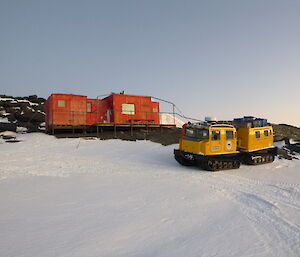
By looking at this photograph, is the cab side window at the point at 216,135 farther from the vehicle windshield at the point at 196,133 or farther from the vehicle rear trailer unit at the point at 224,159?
the vehicle rear trailer unit at the point at 224,159

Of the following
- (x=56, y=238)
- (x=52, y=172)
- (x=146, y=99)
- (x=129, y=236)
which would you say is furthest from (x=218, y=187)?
(x=146, y=99)

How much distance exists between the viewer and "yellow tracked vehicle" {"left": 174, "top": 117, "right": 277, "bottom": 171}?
986 centimetres

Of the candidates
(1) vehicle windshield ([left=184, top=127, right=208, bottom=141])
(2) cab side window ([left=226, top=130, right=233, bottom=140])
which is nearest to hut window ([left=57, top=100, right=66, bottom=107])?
(1) vehicle windshield ([left=184, top=127, right=208, bottom=141])

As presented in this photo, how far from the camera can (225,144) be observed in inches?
408

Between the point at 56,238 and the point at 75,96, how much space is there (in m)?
17.5

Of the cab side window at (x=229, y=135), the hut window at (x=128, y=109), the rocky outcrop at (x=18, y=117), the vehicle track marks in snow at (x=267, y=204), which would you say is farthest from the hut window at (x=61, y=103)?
the vehicle track marks in snow at (x=267, y=204)

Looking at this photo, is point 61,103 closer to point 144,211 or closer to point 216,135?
point 216,135

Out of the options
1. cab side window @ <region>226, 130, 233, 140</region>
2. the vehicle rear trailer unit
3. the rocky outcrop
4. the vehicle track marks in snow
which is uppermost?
the rocky outcrop

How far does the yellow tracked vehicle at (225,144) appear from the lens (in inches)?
388

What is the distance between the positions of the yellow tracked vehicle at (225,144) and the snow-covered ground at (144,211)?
759mm

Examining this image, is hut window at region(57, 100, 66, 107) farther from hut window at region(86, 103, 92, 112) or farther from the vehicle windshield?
the vehicle windshield

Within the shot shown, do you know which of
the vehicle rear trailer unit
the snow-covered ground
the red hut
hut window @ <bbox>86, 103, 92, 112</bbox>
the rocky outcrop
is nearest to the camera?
the snow-covered ground

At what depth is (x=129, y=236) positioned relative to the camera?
147 inches

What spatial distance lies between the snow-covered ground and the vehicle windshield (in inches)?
66.0
